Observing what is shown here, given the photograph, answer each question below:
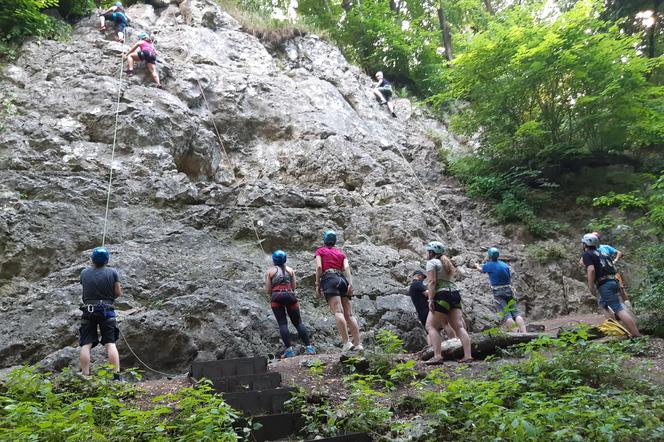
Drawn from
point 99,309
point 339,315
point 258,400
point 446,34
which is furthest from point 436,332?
point 446,34

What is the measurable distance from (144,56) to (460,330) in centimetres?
1005

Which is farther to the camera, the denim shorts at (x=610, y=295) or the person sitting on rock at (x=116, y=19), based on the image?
the person sitting on rock at (x=116, y=19)

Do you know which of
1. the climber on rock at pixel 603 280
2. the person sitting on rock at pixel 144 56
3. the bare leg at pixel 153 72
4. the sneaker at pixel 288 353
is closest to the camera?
the climber on rock at pixel 603 280

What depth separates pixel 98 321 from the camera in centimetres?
620

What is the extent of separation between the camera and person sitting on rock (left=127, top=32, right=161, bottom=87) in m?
11.8

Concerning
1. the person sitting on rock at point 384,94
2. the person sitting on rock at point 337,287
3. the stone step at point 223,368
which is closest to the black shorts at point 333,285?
the person sitting on rock at point 337,287

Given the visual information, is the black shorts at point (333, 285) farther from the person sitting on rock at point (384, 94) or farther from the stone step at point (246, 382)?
the person sitting on rock at point (384, 94)

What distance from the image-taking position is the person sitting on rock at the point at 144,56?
11.8m

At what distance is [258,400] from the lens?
4852mm

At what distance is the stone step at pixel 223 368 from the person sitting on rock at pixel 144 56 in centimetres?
836

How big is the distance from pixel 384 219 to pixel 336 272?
4322 mm

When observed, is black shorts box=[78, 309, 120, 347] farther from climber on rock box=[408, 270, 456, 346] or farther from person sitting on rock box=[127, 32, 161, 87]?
person sitting on rock box=[127, 32, 161, 87]

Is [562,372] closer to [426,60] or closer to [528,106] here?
[528,106]

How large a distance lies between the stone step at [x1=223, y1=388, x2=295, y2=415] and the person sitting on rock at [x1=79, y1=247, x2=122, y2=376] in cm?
214
